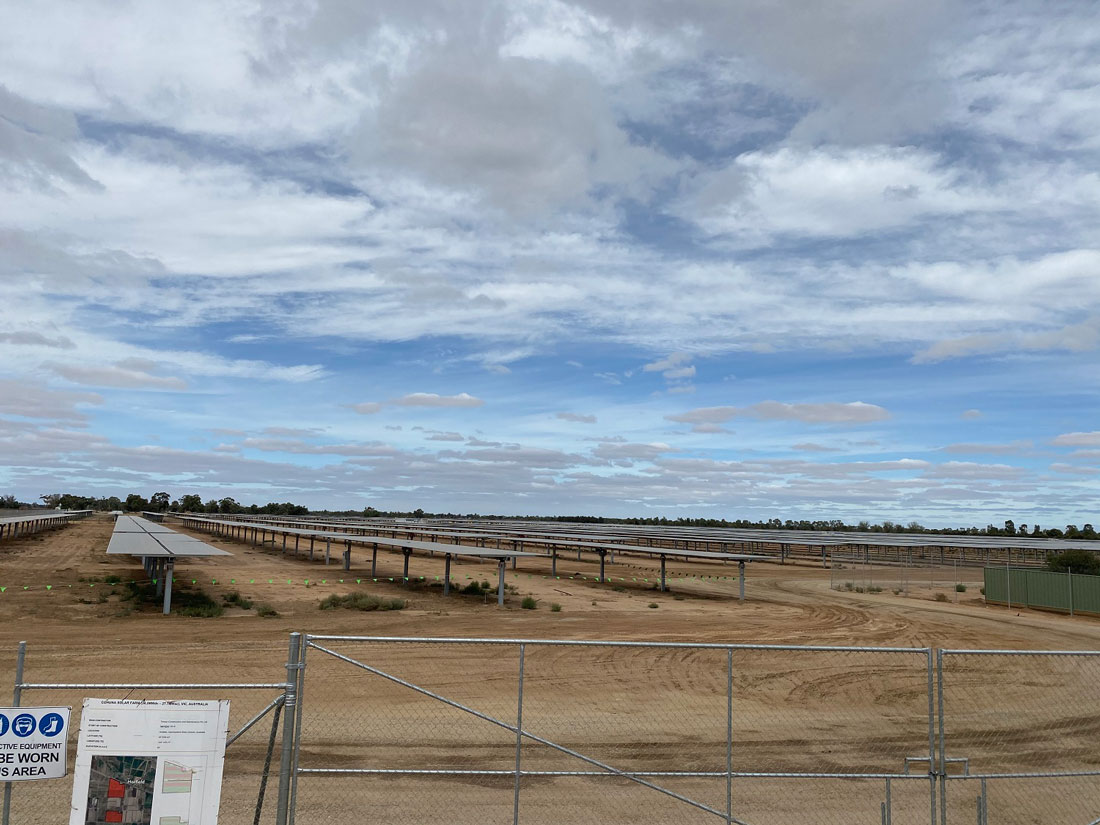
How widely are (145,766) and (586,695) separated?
10.3 meters

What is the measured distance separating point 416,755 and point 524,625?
14.3 m

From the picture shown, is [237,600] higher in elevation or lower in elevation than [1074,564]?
lower

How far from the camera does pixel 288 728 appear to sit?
21.3ft

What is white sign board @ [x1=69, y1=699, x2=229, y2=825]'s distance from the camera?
560 centimetres

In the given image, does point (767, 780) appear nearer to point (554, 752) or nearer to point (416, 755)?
point (554, 752)

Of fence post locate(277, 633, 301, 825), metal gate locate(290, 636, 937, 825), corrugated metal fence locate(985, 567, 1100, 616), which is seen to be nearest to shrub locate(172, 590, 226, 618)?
metal gate locate(290, 636, 937, 825)

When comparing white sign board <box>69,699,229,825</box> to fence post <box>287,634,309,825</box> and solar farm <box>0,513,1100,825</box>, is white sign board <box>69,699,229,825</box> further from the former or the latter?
fence post <box>287,634,309,825</box>

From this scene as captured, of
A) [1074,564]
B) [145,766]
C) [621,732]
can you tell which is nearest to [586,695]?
[621,732]

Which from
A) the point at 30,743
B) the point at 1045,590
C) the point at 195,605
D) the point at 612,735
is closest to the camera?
the point at 30,743

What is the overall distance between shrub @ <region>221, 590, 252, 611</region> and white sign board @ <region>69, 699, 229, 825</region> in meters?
23.2

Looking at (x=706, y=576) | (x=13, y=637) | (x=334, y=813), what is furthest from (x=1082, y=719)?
(x=706, y=576)

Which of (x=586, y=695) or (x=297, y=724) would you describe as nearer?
(x=297, y=724)

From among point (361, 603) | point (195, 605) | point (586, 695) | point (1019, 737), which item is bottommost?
point (195, 605)

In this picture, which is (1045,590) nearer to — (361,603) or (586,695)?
(586,695)
